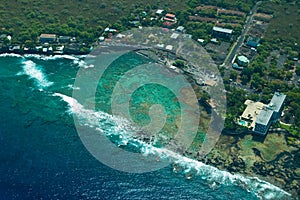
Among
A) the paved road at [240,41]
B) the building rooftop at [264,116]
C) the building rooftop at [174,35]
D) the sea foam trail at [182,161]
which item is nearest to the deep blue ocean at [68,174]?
the sea foam trail at [182,161]

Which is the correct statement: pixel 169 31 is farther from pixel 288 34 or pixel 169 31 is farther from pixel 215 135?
pixel 215 135

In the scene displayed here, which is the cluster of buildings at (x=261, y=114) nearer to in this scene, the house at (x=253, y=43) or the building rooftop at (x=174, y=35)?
the house at (x=253, y=43)

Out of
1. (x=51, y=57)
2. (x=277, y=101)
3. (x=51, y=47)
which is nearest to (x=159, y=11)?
(x=51, y=47)

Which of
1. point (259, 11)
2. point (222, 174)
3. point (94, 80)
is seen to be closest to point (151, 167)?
point (222, 174)

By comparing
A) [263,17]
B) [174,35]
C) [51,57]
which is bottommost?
[51,57]

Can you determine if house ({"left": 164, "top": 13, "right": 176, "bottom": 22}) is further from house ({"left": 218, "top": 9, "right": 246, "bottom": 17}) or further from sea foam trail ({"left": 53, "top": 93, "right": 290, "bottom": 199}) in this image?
sea foam trail ({"left": 53, "top": 93, "right": 290, "bottom": 199})

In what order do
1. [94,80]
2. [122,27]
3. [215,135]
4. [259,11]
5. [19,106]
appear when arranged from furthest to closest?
[259,11], [122,27], [94,80], [19,106], [215,135]

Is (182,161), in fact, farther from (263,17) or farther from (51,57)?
(263,17)
